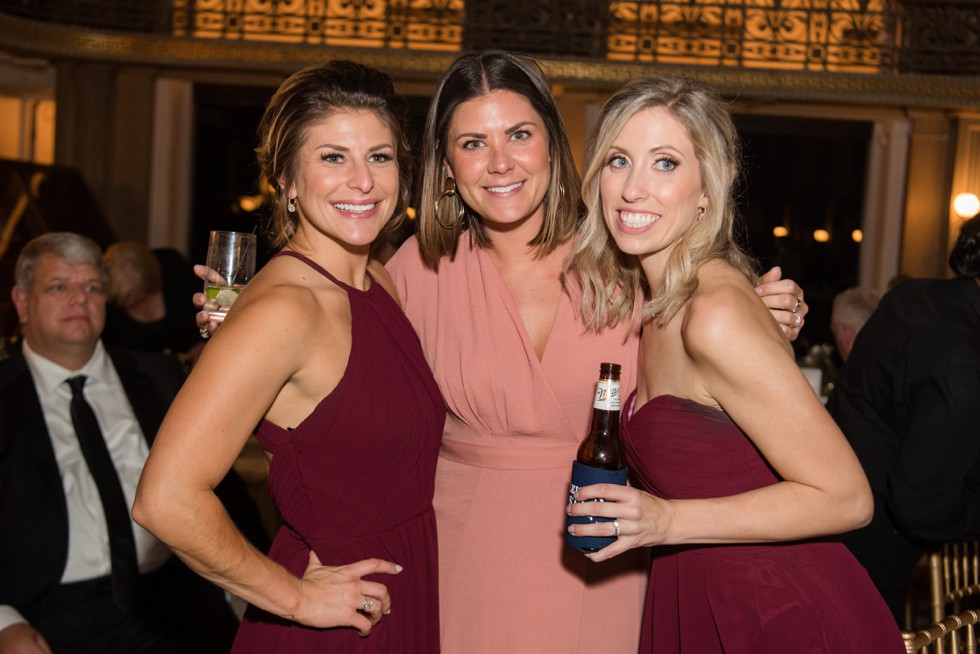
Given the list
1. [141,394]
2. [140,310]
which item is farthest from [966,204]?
[141,394]

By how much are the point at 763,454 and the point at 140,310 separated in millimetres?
5279

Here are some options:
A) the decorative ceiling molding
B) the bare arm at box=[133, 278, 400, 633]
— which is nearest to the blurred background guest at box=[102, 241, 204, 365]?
the bare arm at box=[133, 278, 400, 633]

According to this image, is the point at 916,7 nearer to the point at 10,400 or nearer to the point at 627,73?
the point at 627,73

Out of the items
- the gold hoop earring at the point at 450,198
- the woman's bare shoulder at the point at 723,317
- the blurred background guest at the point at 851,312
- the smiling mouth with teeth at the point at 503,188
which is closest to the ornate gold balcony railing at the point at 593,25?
the blurred background guest at the point at 851,312

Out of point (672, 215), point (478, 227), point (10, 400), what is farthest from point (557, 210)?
point (10, 400)

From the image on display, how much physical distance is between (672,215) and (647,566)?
0.90 metres

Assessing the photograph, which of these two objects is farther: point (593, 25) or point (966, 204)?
point (593, 25)

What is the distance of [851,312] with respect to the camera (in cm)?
534

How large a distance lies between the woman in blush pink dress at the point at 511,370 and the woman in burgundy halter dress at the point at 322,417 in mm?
259

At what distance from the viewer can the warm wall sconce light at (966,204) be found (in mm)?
10109

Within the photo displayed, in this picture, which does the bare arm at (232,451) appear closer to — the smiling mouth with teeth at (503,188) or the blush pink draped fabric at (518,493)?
the blush pink draped fabric at (518,493)

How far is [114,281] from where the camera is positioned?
5.97 m

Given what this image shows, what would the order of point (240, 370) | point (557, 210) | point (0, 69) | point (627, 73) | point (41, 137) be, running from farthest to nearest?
point (41, 137) < point (0, 69) < point (627, 73) < point (557, 210) < point (240, 370)

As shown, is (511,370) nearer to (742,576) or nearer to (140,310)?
(742,576)
